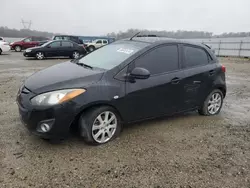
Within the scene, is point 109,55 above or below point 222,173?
above

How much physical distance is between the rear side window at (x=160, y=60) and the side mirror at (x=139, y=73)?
0.23 meters

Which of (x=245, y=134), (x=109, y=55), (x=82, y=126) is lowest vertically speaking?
(x=245, y=134)

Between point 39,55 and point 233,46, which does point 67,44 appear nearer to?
point 39,55

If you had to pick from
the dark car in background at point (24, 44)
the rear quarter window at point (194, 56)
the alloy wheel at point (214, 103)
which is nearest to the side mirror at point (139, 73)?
the rear quarter window at point (194, 56)

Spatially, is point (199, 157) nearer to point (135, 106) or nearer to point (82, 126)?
point (135, 106)

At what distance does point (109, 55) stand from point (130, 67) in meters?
0.66

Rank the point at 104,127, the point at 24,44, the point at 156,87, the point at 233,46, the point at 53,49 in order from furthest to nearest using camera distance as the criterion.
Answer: the point at 24,44 < the point at 233,46 < the point at 53,49 < the point at 156,87 < the point at 104,127

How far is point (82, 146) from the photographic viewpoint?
3.54m

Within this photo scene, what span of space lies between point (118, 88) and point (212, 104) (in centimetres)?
238

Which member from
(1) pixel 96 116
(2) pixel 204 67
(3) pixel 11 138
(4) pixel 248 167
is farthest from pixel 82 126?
(2) pixel 204 67

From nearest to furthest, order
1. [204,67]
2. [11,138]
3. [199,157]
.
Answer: [199,157]
[11,138]
[204,67]

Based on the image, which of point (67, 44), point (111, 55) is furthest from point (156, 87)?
point (67, 44)

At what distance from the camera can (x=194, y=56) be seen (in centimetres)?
478

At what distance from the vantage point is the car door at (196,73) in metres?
4.53
